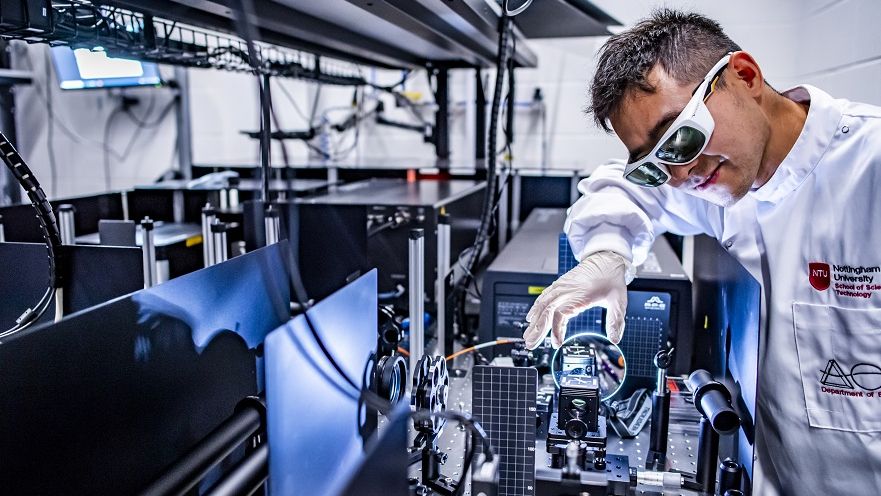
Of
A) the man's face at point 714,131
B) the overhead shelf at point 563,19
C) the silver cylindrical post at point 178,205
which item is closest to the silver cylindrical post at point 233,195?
the silver cylindrical post at point 178,205

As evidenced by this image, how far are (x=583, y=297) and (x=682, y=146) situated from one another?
0.98 ft

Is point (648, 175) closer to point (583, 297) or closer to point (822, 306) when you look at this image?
point (583, 297)

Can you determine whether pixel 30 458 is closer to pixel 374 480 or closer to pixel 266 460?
pixel 266 460

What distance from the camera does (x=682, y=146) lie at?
875 millimetres

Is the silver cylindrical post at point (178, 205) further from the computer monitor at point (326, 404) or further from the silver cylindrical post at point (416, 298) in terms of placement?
the computer monitor at point (326, 404)

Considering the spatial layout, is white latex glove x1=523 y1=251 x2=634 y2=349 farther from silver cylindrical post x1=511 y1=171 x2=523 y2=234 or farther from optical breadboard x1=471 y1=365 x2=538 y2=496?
silver cylindrical post x1=511 y1=171 x2=523 y2=234

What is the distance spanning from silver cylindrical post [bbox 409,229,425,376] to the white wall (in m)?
1.81

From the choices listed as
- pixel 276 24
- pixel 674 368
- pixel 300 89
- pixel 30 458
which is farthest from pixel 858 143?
pixel 300 89

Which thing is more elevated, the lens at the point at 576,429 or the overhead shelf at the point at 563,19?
the overhead shelf at the point at 563,19

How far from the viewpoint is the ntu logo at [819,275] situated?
96 centimetres

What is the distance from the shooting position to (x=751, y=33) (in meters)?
3.02

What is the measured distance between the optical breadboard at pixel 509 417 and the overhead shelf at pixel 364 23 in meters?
0.70

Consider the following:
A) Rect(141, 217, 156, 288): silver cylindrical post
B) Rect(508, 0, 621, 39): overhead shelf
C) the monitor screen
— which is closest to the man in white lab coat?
Rect(508, 0, 621, 39): overhead shelf

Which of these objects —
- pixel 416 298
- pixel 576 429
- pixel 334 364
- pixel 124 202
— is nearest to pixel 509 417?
pixel 576 429
